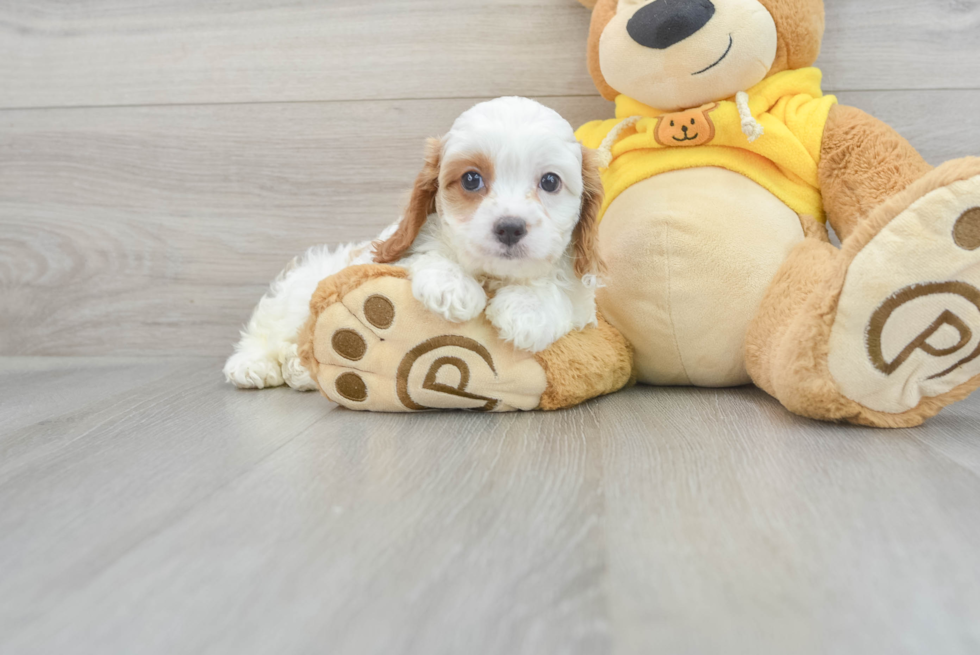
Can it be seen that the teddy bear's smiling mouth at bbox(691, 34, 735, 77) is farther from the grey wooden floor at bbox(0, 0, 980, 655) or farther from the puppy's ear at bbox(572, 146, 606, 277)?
the grey wooden floor at bbox(0, 0, 980, 655)

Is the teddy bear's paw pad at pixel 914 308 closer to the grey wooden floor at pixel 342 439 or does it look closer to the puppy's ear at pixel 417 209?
the grey wooden floor at pixel 342 439

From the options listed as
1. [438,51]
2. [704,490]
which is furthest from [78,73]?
[704,490]

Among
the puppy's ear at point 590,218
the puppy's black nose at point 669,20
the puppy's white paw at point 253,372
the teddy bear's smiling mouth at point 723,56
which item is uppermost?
the puppy's black nose at point 669,20

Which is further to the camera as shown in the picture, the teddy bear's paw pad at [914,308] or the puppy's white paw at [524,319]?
the puppy's white paw at [524,319]

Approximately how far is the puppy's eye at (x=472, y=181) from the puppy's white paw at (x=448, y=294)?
12 cm

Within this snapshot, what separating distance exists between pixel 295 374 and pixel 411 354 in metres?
0.38

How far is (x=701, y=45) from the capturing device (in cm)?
109

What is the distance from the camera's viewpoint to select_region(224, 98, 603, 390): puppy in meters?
0.95

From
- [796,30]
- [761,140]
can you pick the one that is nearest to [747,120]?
[761,140]

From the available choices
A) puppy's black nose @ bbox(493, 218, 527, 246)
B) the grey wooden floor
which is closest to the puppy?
puppy's black nose @ bbox(493, 218, 527, 246)

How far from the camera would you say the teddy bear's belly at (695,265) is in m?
1.11

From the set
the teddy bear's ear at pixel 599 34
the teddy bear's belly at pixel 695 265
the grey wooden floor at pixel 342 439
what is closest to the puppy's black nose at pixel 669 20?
the teddy bear's ear at pixel 599 34

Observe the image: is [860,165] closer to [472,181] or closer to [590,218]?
[590,218]

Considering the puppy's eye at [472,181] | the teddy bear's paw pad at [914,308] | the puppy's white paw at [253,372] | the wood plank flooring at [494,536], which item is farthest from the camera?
the puppy's white paw at [253,372]
